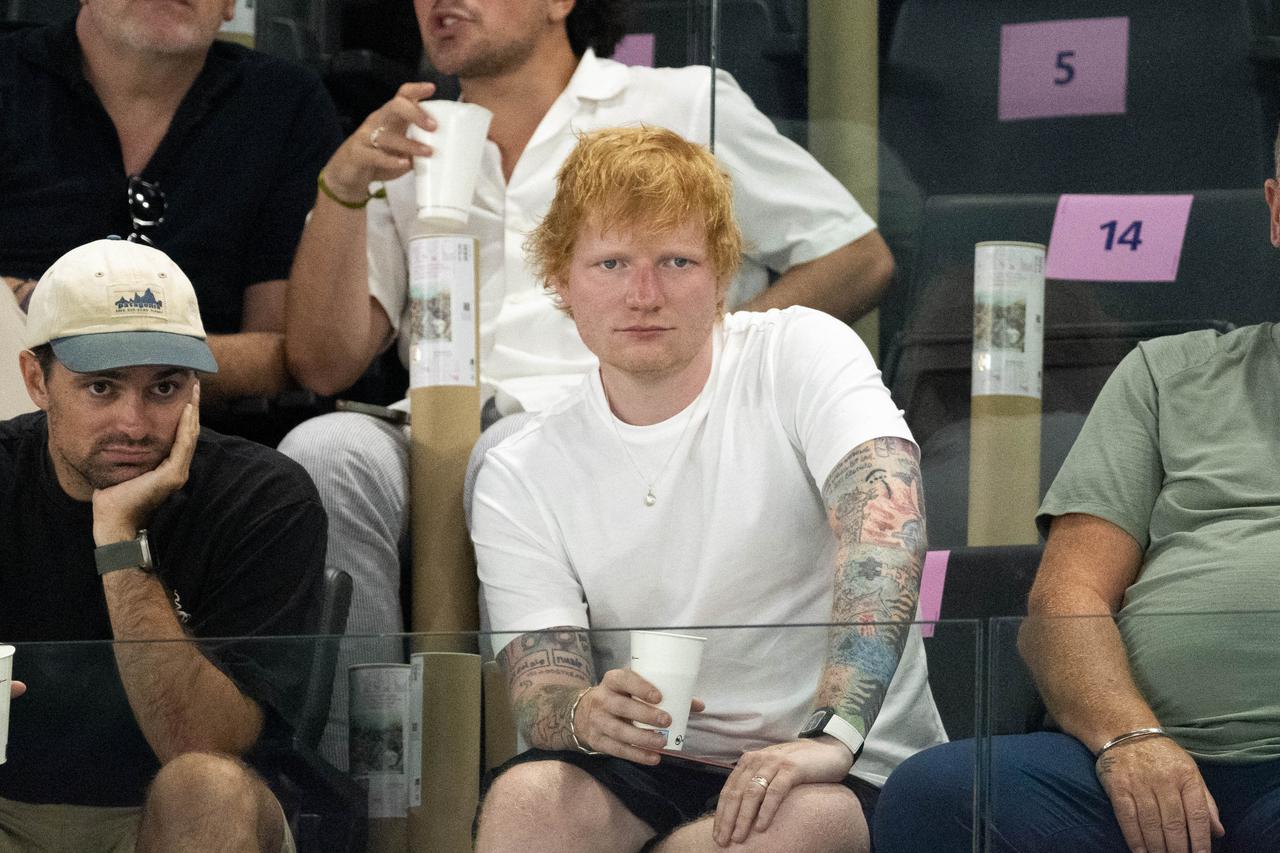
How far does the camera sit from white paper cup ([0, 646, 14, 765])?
1637mm

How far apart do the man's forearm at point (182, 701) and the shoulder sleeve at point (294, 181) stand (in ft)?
4.15

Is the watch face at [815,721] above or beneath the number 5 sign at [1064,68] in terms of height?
beneath

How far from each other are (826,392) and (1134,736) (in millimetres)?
530

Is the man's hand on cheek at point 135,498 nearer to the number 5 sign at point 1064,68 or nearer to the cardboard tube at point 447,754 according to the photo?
the cardboard tube at point 447,754

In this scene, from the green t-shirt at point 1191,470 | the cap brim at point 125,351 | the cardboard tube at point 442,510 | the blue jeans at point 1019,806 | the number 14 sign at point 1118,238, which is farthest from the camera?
the number 14 sign at point 1118,238

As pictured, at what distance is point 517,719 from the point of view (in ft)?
A: 5.52

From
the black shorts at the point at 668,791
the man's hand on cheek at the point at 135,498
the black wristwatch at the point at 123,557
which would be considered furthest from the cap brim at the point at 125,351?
the black shorts at the point at 668,791

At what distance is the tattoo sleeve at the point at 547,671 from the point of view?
1.63 meters

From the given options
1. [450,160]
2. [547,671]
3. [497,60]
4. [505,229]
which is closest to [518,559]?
[547,671]

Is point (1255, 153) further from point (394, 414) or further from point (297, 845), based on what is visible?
point (297, 845)

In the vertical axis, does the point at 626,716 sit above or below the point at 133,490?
below

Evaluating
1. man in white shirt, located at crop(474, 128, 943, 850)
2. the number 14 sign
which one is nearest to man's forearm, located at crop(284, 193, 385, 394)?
man in white shirt, located at crop(474, 128, 943, 850)

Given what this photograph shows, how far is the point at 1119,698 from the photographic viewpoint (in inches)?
64.4

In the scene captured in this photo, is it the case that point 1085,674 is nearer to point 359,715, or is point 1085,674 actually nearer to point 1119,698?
point 1119,698
